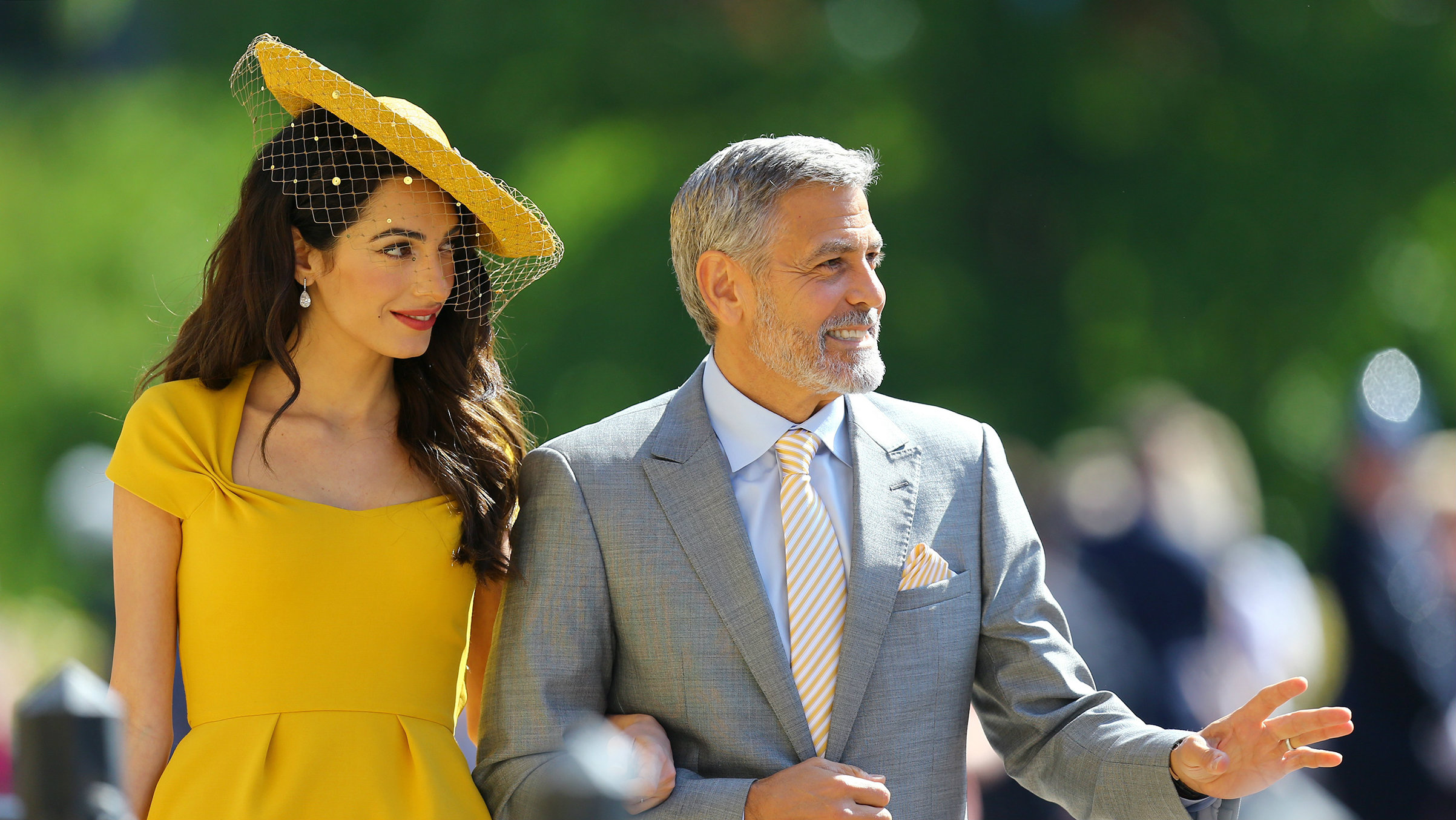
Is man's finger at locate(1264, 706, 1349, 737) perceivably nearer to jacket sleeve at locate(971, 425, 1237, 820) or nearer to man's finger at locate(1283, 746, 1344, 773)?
man's finger at locate(1283, 746, 1344, 773)

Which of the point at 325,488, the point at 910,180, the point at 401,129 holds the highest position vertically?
the point at 910,180

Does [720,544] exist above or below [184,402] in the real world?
below

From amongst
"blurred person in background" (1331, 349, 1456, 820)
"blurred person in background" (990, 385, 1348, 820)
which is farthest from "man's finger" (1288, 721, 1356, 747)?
"blurred person in background" (1331, 349, 1456, 820)

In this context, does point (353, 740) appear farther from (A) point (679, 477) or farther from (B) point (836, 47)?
(B) point (836, 47)

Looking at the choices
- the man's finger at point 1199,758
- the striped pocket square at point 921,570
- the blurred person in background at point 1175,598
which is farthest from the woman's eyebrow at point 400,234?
the blurred person in background at point 1175,598

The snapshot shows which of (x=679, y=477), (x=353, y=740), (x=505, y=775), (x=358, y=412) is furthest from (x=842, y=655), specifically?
(x=358, y=412)

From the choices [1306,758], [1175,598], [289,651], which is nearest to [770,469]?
[289,651]

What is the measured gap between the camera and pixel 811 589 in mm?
2506

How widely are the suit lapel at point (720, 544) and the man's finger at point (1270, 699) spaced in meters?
0.71

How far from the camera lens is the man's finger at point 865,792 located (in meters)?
2.29

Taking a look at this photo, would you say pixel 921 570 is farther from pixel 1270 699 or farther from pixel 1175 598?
pixel 1175 598

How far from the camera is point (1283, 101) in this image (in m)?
7.10

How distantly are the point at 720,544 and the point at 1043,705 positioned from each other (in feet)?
2.14

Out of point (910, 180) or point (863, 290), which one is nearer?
point (863, 290)
